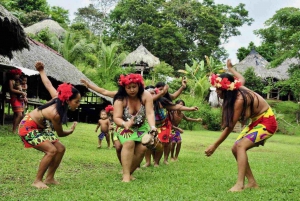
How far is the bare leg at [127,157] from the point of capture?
19.6 feet

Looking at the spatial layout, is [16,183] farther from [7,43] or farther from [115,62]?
[115,62]

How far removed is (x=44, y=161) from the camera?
5.50 m

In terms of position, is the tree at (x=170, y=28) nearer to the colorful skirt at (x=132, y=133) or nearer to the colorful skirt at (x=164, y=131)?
the colorful skirt at (x=164, y=131)

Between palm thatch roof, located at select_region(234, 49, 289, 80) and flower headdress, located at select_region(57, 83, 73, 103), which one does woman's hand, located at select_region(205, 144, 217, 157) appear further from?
palm thatch roof, located at select_region(234, 49, 289, 80)

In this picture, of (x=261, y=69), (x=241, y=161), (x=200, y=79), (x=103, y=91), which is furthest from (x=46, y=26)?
(x=241, y=161)

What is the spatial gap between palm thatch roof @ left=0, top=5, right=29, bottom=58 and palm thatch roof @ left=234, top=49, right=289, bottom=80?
28.3 metres

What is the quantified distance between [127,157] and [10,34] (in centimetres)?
708

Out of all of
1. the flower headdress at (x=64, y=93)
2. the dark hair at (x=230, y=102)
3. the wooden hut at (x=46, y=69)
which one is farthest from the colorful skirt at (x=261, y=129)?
the wooden hut at (x=46, y=69)

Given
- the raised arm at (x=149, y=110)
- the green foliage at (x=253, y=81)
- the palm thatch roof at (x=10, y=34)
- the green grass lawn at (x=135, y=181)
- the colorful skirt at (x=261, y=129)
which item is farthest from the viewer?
the green foliage at (x=253, y=81)

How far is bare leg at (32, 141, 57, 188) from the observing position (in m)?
5.50

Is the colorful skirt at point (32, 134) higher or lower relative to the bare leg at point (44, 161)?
higher

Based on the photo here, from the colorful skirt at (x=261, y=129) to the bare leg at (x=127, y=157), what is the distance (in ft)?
5.12

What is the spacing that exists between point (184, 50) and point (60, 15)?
17.1 metres

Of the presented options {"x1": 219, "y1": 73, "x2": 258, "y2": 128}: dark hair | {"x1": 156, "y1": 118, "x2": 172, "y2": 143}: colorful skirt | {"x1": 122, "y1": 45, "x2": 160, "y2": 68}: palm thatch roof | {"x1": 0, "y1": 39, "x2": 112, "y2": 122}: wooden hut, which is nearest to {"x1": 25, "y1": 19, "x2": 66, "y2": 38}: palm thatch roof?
{"x1": 122, "y1": 45, "x2": 160, "y2": 68}: palm thatch roof
